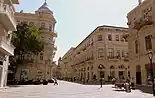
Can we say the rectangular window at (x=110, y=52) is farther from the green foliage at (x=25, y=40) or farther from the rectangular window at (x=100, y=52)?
the green foliage at (x=25, y=40)

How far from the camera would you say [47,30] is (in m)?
49.1

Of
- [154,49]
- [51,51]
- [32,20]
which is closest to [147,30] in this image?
[154,49]

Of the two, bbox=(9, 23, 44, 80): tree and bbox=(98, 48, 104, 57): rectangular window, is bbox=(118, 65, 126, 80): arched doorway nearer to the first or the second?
bbox=(98, 48, 104, 57): rectangular window

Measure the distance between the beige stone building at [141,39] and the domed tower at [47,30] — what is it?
21.9m

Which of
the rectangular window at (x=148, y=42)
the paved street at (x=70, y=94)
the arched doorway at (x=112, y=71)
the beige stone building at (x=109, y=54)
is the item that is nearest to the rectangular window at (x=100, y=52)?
the beige stone building at (x=109, y=54)

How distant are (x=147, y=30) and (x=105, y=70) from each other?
22302 millimetres

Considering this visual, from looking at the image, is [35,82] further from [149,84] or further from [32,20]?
[149,84]

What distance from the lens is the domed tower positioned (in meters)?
48.4

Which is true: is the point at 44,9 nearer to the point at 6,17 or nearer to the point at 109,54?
the point at 109,54

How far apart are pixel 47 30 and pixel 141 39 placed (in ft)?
85.2

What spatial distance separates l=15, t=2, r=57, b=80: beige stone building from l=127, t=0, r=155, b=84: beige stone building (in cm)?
2199

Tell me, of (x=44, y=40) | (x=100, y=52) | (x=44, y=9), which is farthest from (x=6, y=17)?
(x=100, y=52)

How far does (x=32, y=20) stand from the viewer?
161 ft

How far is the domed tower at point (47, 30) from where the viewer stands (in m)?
48.4
